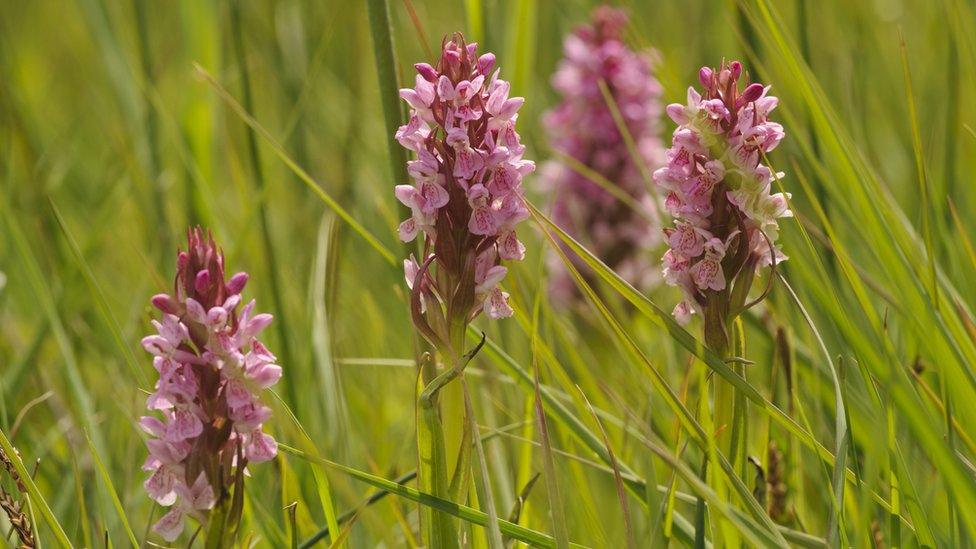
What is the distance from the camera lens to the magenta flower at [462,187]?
134 centimetres

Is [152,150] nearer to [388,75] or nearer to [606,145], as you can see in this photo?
[388,75]

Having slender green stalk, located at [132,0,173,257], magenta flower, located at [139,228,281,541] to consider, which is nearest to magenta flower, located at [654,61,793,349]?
magenta flower, located at [139,228,281,541]

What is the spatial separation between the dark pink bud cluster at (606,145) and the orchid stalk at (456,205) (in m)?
2.16

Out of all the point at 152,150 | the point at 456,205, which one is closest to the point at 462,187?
the point at 456,205

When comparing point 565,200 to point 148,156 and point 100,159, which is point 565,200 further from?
point 100,159

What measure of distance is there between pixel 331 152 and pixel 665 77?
2.55 meters

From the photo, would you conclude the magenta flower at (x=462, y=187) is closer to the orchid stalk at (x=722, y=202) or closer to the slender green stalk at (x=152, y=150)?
the orchid stalk at (x=722, y=202)

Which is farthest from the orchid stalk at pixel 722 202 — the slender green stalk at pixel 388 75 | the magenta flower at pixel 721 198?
the slender green stalk at pixel 388 75

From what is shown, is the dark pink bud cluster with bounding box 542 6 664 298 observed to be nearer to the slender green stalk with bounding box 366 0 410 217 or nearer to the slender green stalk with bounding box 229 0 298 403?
the slender green stalk with bounding box 229 0 298 403

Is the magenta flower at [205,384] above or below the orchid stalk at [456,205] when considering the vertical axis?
below

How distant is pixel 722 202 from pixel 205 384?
634mm

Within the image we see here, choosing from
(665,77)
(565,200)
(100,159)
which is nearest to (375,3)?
(665,77)

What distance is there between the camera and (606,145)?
3672 millimetres

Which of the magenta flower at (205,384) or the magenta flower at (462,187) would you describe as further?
the magenta flower at (462,187)
